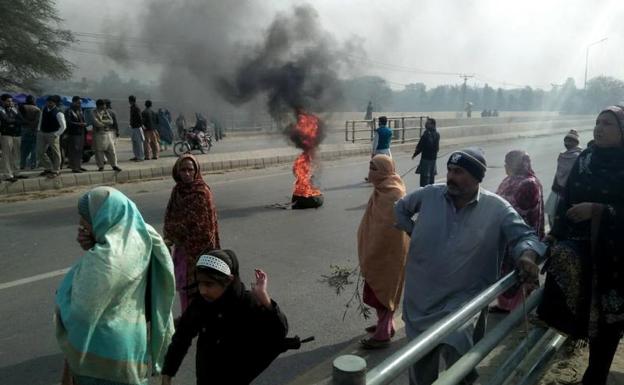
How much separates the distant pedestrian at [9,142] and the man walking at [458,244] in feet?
32.4

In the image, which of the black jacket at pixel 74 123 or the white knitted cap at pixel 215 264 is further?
the black jacket at pixel 74 123

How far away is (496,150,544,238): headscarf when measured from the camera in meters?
4.34

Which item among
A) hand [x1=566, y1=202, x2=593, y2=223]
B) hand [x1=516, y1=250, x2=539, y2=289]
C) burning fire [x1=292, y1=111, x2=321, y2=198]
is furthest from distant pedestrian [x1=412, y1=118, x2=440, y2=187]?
hand [x1=516, y1=250, x2=539, y2=289]

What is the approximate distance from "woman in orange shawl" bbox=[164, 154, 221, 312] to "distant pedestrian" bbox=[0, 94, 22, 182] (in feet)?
25.8

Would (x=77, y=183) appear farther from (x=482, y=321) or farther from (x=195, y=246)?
(x=482, y=321)

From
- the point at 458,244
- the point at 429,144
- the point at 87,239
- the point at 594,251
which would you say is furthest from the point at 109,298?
the point at 429,144

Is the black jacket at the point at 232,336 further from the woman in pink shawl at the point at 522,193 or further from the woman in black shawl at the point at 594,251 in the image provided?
the woman in pink shawl at the point at 522,193

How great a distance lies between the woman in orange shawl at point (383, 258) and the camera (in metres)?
3.73

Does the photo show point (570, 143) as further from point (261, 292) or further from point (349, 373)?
point (349, 373)

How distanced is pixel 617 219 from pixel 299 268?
3.57 meters

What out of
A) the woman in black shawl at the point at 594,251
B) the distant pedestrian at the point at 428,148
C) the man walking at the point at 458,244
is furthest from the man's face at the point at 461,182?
the distant pedestrian at the point at 428,148

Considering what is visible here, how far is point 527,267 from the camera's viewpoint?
2258mm

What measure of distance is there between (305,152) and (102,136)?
5.04 meters

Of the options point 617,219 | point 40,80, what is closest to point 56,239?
point 617,219
